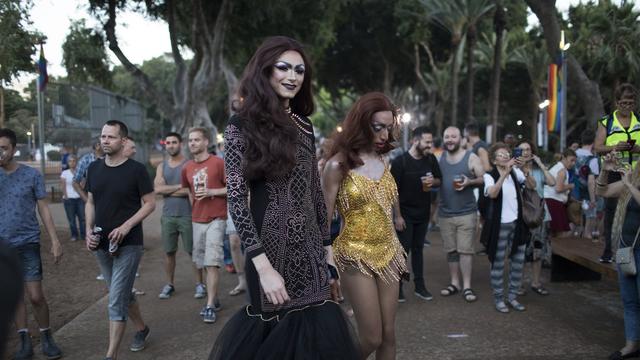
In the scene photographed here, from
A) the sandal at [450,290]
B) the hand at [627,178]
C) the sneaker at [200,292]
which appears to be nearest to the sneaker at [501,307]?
the sandal at [450,290]

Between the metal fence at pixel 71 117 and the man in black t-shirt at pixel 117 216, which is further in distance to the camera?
the metal fence at pixel 71 117

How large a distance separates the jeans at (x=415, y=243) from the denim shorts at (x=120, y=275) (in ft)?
10.5

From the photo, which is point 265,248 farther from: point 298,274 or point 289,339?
point 289,339

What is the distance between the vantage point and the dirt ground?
6.35m

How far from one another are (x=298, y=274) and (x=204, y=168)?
425 centimetres

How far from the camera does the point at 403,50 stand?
102 ft

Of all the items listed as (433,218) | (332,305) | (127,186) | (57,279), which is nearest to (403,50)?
(433,218)

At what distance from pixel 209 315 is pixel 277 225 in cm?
376

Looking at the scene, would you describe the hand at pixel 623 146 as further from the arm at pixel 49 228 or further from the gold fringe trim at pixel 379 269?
the arm at pixel 49 228

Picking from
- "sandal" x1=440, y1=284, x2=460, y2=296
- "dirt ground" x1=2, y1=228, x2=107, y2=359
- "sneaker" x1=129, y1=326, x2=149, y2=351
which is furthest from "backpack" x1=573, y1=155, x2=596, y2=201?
"dirt ground" x1=2, y1=228, x2=107, y2=359

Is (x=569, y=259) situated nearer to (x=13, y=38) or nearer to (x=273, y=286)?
(x=273, y=286)

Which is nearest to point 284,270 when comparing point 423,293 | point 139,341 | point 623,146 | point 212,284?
point 139,341

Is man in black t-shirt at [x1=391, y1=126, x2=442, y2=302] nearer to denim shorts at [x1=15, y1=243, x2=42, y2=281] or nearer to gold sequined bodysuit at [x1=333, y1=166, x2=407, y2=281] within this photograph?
gold sequined bodysuit at [x1=333, y1=166, x2=407, y2=281]

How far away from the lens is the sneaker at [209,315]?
5836 millimetres
